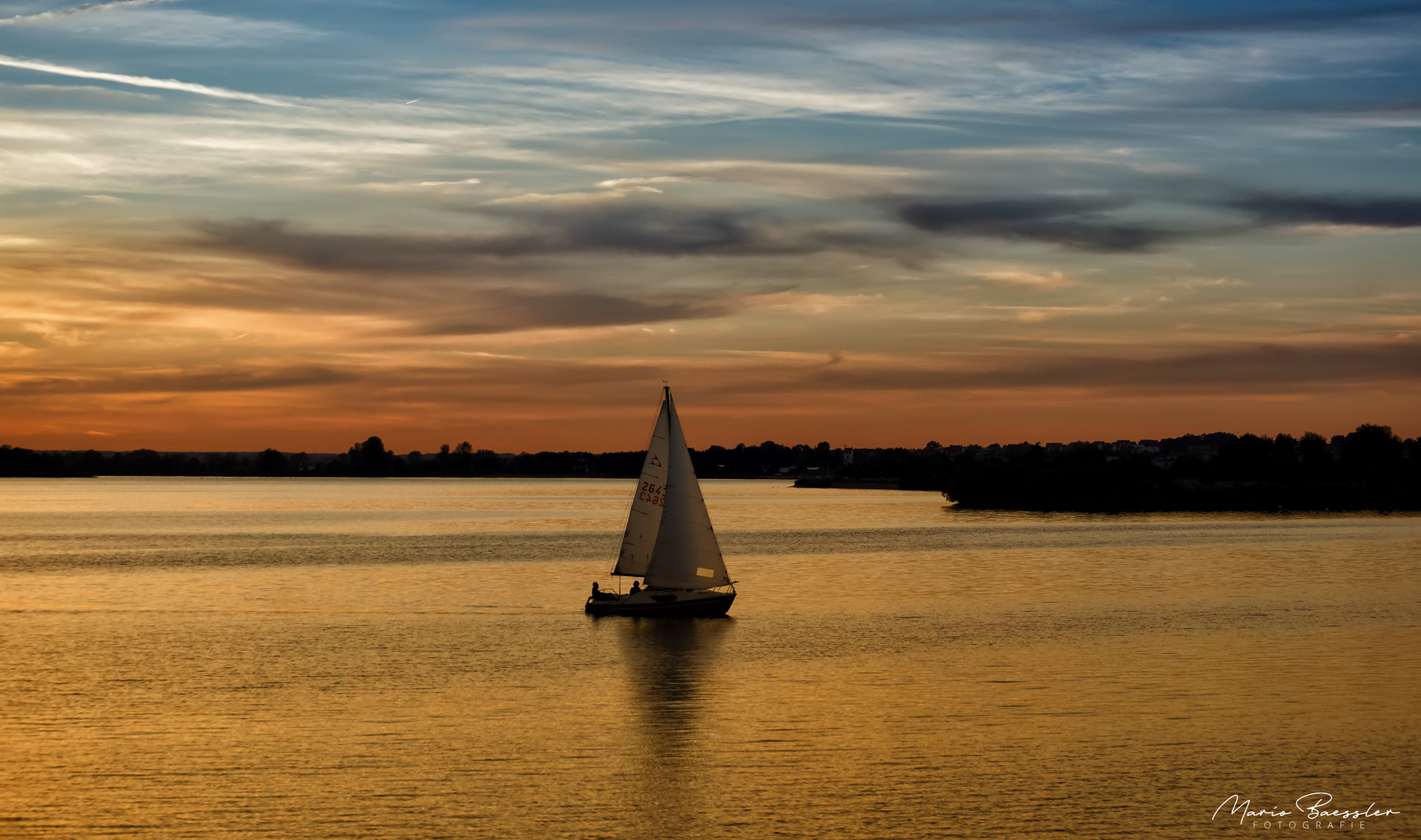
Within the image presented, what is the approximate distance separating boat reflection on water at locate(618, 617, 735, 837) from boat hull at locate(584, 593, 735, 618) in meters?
0.53

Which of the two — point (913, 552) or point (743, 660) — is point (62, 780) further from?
point (913, 552)

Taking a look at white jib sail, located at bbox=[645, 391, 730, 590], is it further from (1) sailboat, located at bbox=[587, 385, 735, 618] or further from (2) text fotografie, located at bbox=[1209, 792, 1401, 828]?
(2) text fotografie, located at bbox=[1209, 792, 1401, 828]

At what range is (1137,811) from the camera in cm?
2797

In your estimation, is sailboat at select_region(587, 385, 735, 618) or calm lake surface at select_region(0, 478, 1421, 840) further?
sailboat at select_region(587, 385, 735, 618)

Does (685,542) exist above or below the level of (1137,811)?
above

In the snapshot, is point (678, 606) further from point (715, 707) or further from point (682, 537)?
point (715, 707)

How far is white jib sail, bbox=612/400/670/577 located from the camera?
61.0 m

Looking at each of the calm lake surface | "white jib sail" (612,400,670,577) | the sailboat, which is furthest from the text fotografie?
"white jib sail" (612,400,670,577)

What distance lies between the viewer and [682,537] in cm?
6153

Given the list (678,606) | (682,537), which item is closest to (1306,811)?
(682,537)

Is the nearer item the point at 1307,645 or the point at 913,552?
the point at 1307,645

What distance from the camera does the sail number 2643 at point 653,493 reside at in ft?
201

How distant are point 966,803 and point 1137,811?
3.68m

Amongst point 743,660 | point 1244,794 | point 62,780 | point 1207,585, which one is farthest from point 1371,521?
point 62,780
